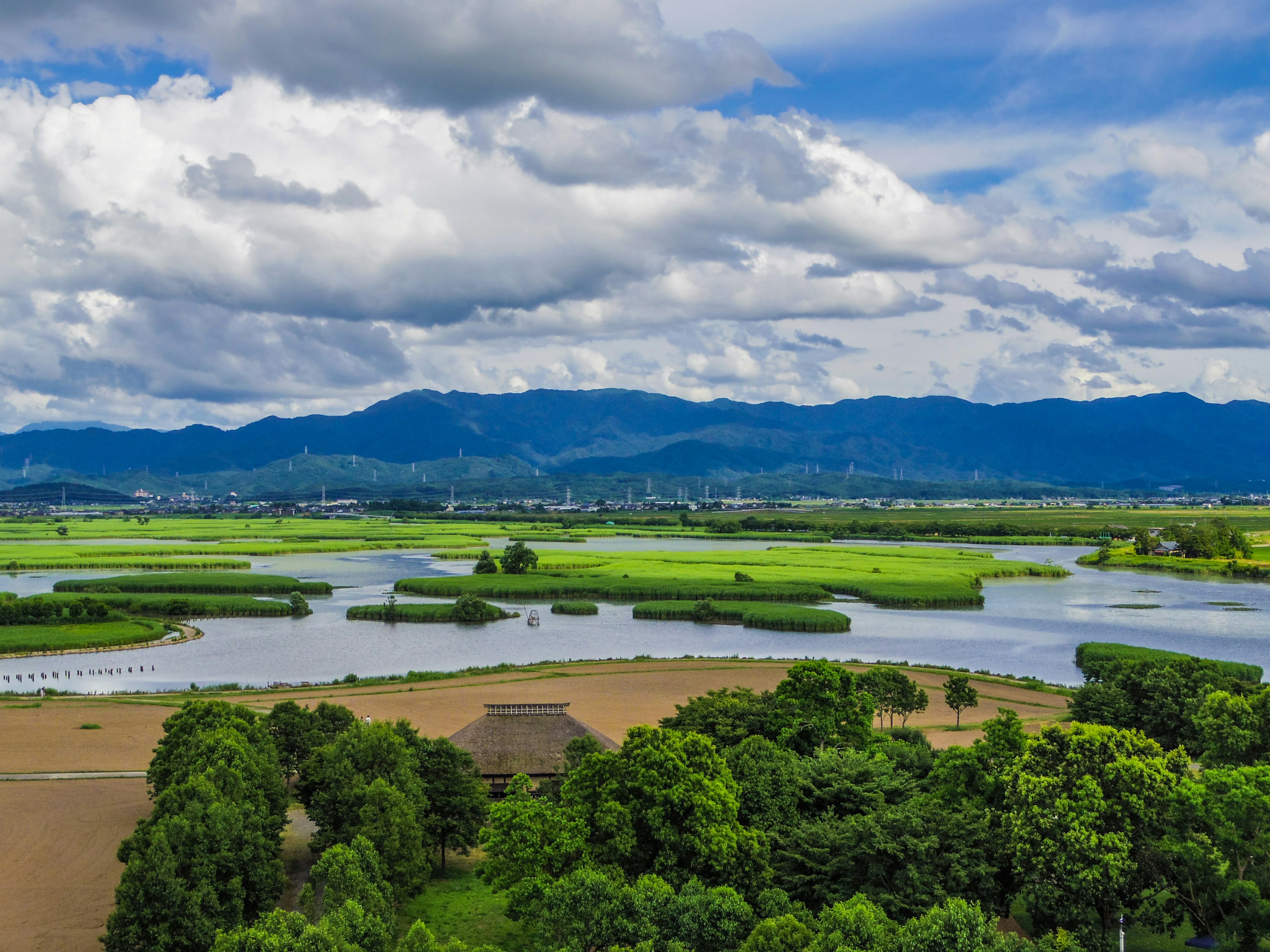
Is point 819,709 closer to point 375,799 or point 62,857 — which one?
point 375,799

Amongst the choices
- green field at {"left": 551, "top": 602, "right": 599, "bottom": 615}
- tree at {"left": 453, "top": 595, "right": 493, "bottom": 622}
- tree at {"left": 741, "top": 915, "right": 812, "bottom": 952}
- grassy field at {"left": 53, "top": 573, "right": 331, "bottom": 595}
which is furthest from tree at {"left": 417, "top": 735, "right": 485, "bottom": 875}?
grassy field at {"left": 53, "top": 573, "right": 331, "bottom": 595}

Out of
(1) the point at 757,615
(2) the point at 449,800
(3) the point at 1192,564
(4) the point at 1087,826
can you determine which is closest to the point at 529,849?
(2) the point at 449,800

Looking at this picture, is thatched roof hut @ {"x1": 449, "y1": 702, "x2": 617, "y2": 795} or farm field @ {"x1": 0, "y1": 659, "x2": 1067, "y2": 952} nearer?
farm field @ {"x1": 0, "y1": 659, "x2": 1067, "y2": 952}

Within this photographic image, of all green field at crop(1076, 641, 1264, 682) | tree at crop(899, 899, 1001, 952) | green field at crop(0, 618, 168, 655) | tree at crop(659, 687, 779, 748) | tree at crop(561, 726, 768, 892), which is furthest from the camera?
green field at crop(0, 618, 168, 655)

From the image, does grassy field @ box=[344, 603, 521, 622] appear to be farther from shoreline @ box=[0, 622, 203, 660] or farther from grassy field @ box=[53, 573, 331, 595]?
grassy field @ box=[53, 573, 331, 595]

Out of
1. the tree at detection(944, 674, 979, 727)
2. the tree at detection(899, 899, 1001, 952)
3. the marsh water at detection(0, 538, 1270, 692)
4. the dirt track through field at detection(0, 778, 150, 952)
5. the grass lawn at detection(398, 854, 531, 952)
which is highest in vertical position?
the tree at detection(899, 899, 1001, 952)

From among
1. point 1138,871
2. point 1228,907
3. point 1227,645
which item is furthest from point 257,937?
point 1227,645

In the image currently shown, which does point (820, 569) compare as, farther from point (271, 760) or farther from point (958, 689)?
point (271, 760)

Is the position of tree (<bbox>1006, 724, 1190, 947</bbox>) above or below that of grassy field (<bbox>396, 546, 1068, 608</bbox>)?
above
